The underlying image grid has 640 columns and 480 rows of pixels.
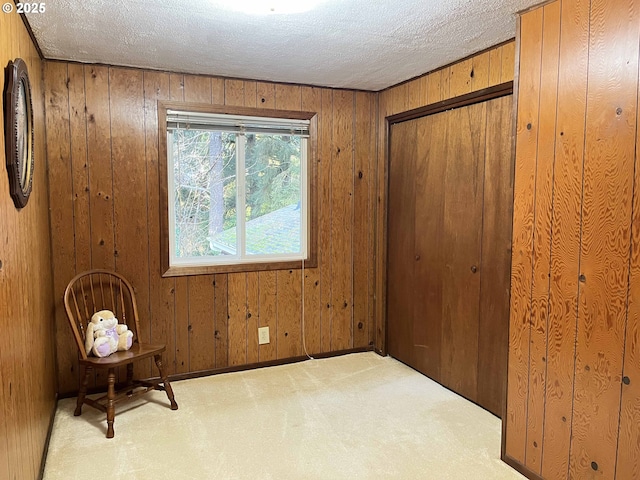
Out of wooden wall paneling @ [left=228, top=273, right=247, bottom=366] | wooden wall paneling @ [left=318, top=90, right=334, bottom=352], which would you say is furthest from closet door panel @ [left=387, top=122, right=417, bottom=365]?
wooden wall paneling @ [left=228, top=273, right=247, bottom=366]

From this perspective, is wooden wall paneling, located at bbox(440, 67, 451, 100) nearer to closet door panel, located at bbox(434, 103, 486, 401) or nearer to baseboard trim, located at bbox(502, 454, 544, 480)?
closet door panel, located at bbox(434, 103, 486, 401)

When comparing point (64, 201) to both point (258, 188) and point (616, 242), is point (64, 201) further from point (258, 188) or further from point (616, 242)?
point (616, 242)

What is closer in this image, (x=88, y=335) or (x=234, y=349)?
(x=88, y=335)

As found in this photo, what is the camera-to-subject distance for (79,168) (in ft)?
10.2

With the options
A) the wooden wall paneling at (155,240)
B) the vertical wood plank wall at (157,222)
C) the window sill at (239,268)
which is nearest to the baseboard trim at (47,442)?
the vertical wood plank wall at (157,222)

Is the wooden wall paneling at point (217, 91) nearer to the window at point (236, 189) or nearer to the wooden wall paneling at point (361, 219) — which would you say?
the window at point (236, 189)

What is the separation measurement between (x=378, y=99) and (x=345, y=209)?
940 millimetres

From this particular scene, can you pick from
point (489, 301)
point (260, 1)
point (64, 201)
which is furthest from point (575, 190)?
point (64, 201)

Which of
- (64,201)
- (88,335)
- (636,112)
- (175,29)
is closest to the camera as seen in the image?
(636,112)

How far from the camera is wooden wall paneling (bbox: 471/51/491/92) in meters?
2.82

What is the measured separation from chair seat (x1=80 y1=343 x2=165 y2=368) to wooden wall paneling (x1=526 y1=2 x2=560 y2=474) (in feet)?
6.94

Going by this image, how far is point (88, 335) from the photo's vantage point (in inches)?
112

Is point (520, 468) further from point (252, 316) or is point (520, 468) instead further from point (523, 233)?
point (252, 316)

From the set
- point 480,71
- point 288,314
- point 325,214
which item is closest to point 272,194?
point 325,214
